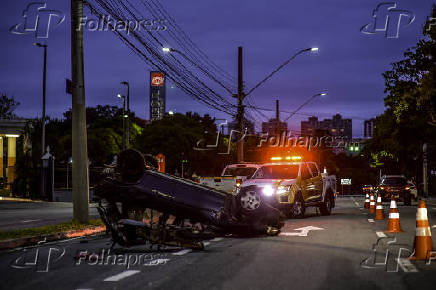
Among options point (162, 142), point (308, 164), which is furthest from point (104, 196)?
point (162, 142)

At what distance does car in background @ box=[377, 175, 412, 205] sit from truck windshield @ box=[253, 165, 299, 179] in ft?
43.0

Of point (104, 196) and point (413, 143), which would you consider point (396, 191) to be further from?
point (104, 196)

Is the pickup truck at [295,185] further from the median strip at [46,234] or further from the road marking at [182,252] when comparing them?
the road marking at [182,252]

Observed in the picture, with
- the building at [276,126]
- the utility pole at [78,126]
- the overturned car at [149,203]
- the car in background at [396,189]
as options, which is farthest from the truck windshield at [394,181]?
the overturned car at [149,203]

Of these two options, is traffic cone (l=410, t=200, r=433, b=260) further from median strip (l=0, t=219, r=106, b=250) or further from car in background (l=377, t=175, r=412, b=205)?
car in background (l=377, t=175, r=412, b=205)

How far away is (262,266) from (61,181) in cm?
3739

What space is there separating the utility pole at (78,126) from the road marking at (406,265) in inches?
383

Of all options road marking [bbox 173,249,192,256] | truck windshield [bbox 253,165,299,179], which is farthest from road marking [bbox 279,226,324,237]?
truck windshield [bbox 253,165,299,179]

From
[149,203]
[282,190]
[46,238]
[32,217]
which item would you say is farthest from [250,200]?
[32,217]

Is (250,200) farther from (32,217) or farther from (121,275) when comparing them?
(32,217)

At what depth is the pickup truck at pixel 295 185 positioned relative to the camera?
18808 millimetres

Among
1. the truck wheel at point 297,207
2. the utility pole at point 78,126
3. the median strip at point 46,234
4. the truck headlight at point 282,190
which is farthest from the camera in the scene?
the truck wheel at point 297,207

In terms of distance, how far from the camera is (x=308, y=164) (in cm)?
2173

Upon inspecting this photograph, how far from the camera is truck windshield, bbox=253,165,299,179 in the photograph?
2067 cm
